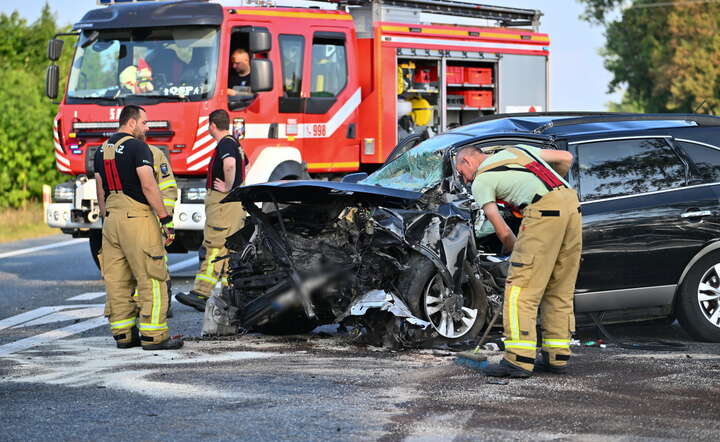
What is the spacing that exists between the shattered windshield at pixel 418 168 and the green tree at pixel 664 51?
3761 cm

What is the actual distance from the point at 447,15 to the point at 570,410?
1025 cm

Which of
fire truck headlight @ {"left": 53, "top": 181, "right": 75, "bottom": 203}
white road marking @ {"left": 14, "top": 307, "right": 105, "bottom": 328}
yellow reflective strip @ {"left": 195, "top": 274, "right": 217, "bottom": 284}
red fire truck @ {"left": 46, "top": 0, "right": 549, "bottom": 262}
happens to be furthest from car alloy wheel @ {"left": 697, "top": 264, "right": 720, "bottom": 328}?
fire truck headlight @ {"left": 53, "top": 181, "right": 75, "bottom": 203}

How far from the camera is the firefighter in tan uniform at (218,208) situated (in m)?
10.8

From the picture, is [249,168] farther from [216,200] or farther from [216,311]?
[216,311]

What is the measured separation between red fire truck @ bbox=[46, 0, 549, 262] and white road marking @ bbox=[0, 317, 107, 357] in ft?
9.15

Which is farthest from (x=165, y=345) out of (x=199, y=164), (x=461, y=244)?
(x=199, y=164)

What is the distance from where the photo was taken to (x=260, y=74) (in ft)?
42.8

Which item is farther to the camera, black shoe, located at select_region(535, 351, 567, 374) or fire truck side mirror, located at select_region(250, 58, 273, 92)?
fire truck side mirror, located at select_region(250, 58, 273, 92)

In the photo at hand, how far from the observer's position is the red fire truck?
42.9 ft

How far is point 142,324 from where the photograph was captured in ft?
28.7

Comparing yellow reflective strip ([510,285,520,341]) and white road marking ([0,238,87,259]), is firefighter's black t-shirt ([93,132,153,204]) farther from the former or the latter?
white road marking ([0,238,87,259])

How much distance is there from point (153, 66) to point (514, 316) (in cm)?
693

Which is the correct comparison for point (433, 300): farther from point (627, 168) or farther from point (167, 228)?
point (167, 228)

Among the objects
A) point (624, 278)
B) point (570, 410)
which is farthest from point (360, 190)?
point (570, 410)
